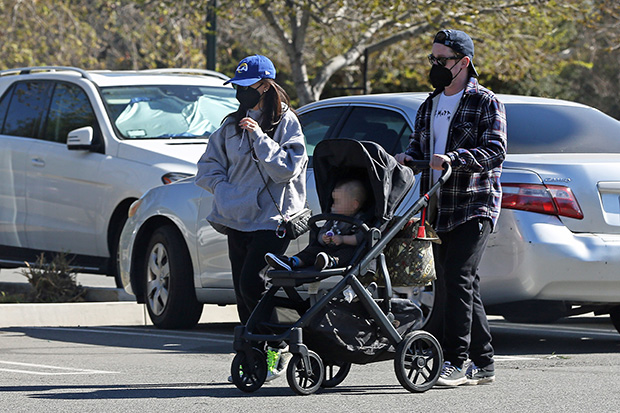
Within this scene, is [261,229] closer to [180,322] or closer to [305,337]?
[305,337]

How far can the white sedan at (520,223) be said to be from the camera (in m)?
6.70

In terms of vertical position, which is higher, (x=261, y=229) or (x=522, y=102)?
(x=522, y=102)

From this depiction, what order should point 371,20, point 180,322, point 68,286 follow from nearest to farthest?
1. point 180,322
2. point 68,286
3. point 371,20

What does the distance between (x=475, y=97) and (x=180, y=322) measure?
3.51 meters

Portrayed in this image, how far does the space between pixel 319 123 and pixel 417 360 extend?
2.79 metres

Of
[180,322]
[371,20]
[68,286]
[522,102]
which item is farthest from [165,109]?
[371,20]

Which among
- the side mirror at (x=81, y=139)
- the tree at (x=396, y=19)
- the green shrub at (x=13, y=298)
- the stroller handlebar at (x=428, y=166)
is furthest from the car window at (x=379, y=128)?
the tree at (x=396, y=19)

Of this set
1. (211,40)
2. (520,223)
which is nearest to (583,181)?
(520,223)

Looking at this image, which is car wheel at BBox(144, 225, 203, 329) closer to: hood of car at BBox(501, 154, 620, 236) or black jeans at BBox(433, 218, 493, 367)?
hood of car at BBox(501, 154, 620, 236)

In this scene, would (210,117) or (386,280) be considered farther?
(210,117)

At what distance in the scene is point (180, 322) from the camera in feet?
28.0

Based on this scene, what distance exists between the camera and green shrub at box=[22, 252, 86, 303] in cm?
980

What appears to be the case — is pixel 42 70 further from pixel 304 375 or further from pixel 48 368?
pixel 304 375

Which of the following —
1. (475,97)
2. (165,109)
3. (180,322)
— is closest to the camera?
(475,97)
